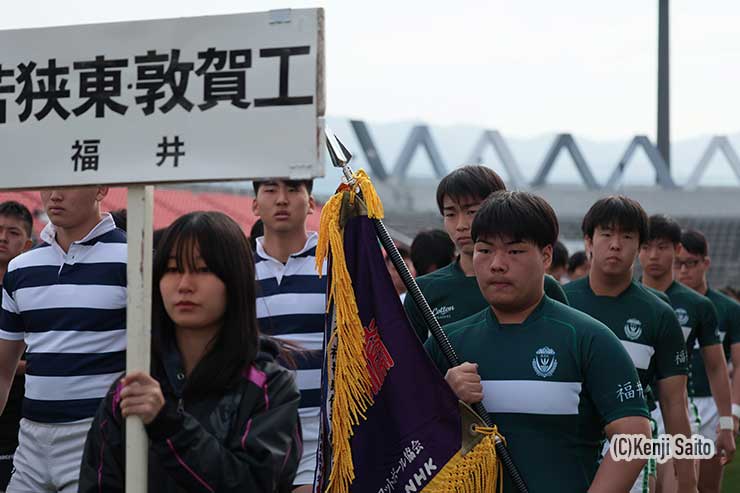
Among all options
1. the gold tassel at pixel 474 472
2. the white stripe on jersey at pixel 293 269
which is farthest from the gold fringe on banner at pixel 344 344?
A: the white stripe on jersey at pixel 293 269

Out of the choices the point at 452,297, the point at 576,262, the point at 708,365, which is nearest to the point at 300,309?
the point at 452,297

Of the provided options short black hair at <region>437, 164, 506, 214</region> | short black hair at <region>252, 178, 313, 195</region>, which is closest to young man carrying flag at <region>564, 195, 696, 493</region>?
short black hair at <region>437, 164, 506, 214</region>

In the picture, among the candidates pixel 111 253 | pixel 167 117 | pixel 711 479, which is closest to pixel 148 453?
pixel 167 117

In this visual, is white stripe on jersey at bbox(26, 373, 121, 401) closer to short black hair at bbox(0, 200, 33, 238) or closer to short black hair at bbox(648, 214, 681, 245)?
short black hair at bbox(0, 200, 33, 238)

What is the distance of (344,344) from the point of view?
4.68 meters

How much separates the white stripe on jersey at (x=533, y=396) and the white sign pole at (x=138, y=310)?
1.32m

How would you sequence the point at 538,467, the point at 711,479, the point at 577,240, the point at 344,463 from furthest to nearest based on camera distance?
the point at 577,240 < the point at 711,479 < the point at 344,463 < the point at 538,467

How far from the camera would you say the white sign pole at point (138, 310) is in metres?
3.51

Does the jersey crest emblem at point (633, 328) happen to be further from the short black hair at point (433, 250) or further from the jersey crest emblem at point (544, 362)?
the jersey crest emblem at point (544, 362)

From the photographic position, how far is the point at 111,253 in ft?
17.1

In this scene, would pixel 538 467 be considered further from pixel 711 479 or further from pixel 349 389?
pixel 711 479

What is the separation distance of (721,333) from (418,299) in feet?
19.2

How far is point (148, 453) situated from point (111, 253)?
172cm

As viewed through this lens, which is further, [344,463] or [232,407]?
[344,463]
